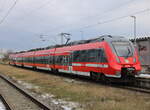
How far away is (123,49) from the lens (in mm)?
16547

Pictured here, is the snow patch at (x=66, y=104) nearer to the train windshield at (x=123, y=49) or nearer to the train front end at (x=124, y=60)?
the train front end at (x=124, y=60)

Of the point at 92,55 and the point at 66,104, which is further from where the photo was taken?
the point at 92,55

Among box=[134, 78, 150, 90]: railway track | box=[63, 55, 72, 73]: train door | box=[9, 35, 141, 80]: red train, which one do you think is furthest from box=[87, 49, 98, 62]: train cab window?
box=[63, 55, 72, 73]: train door

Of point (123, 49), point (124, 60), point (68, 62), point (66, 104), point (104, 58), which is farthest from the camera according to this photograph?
point (68, 62)

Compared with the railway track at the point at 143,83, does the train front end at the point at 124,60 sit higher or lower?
higher

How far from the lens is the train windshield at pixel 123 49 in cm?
1627

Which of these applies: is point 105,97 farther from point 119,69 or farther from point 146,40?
point 146,40

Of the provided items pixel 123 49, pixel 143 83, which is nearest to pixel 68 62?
pixel 123 49

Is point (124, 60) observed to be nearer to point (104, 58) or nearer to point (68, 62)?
point (104, 58)

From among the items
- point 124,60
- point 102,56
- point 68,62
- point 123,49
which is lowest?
point 68,62

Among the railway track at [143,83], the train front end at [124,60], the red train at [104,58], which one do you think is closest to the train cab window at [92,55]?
the red train at [104,58]

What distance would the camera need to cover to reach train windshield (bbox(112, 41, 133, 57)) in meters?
16.3

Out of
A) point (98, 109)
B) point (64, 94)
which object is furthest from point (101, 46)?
point (98, 109)

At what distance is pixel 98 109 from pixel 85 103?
1446 millimetres
